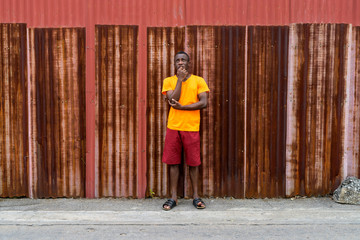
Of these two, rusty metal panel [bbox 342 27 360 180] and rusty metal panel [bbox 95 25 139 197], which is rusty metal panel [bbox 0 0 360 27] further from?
rusty metal panel [bbox 342 27 360 180]

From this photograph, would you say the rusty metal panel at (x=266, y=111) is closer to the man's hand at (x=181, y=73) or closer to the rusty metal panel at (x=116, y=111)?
the man's hand at (x=181, y=73)

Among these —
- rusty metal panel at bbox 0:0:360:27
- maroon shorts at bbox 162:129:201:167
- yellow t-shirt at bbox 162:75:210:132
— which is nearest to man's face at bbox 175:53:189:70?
yellow t-shirt at bbox 162:75:210:132

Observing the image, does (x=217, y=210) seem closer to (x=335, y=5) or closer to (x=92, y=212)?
(x=92, y=212)

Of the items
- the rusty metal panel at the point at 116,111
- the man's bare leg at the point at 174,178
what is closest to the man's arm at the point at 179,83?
the rusty metal panel at the point at 116,111

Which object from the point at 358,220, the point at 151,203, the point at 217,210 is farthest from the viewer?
the point at 151,203

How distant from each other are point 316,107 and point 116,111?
272 cm

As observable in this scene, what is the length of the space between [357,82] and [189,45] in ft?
7.63

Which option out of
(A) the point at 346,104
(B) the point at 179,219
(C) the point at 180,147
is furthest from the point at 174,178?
(A) the point at 346,104

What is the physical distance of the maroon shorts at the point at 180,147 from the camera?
4.74 metres

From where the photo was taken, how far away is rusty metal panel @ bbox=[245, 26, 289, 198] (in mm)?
5008

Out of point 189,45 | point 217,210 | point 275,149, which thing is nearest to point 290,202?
point 275,149

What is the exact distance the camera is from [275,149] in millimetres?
5082

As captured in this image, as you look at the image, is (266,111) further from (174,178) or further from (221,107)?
(174,178)

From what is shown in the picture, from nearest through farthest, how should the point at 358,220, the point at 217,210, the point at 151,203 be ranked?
the point at 358,220 → the point at 217,210 → the point at 151,203
